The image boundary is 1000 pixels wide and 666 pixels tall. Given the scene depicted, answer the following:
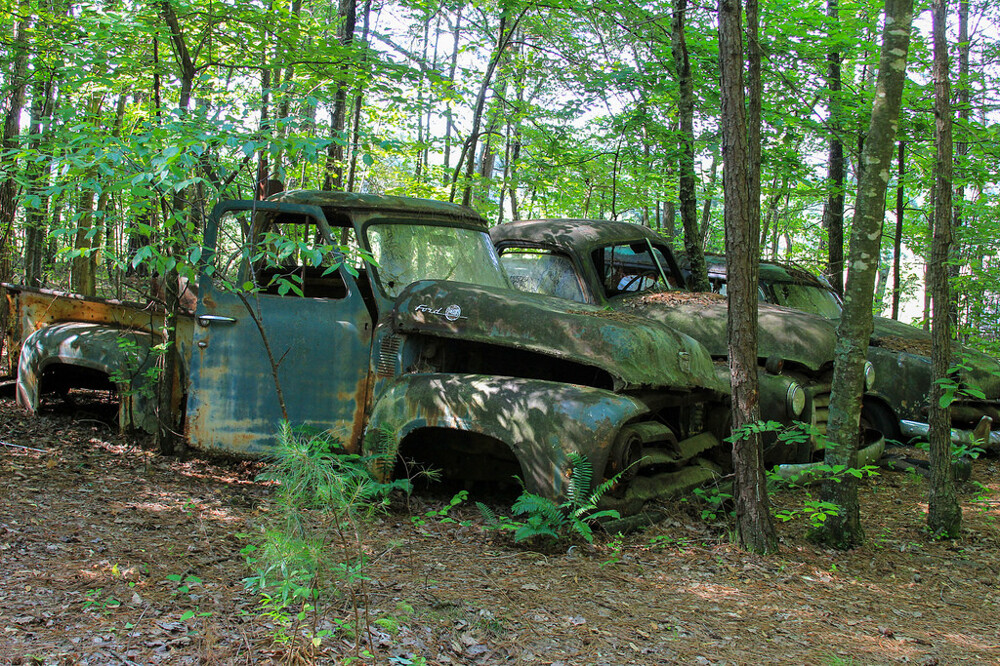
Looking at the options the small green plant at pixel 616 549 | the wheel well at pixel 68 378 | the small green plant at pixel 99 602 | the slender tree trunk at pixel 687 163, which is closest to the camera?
the small green plant at pixel 99 602

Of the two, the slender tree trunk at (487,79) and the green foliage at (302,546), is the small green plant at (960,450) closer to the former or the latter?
the green foliage at (302,546)

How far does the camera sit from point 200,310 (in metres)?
5.20

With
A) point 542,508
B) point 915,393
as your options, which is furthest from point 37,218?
point 915,393

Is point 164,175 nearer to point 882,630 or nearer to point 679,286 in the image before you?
point 882,630

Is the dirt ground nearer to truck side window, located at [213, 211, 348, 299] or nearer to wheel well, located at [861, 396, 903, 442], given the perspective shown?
truck side window, located at [213, 211, 348, 299]

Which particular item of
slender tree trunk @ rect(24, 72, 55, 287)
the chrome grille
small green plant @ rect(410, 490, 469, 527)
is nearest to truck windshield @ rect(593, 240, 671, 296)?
the chrome grille

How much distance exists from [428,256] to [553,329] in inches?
49.2

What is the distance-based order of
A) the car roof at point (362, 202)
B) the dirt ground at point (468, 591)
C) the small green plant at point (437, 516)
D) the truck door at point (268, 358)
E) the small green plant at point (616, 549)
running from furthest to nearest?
1. the car roof at point (362, 202)
2. the truck door at point (268, 358)
3. the small green plant at point (437, 516)
4. the small green plant at point (616, 549)
5. the dirt ground at point (468, 591)

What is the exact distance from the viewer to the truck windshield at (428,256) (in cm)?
519

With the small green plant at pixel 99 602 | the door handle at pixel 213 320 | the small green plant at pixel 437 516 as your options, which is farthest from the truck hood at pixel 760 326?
the small green plant at pixel 99 602

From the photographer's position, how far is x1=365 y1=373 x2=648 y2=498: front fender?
405 centimetres

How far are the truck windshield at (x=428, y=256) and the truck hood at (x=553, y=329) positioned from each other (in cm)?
26

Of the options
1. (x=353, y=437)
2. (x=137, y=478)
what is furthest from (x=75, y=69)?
(x=353, y=437)

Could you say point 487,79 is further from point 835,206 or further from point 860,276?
point 860,276
